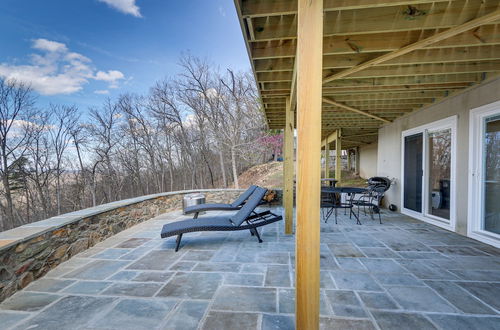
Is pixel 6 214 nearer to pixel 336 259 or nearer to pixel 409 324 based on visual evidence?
pixel 336 259

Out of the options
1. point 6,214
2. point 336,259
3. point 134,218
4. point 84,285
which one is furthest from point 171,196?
point 6,214

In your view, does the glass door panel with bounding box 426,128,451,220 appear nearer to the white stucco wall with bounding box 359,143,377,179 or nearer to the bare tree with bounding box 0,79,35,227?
the white stucco wall with bounding box 359,143,377,179

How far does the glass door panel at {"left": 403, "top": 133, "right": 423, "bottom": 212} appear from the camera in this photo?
515cm

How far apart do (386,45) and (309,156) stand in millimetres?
2281

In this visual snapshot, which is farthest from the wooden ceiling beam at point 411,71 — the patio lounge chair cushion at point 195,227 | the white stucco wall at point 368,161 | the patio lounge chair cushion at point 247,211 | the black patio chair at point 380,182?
the white stucco wall at point 368,161

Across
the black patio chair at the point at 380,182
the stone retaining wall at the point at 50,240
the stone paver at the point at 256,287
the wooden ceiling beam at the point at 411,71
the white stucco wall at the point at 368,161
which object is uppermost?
the wooden ceiling beam at the point at 411,71

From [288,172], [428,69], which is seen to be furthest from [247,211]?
[428,69]

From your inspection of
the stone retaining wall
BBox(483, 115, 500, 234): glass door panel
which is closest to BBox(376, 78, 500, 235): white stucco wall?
BBox(483, 115, 500, 234): glass door panel

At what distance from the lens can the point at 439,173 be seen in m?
4.57

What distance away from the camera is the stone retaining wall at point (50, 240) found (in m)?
2.16

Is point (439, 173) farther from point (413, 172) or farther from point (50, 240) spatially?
point (50, 240)

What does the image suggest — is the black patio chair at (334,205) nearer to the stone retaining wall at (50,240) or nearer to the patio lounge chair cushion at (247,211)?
the patio lounge chair cushion at (247,211)

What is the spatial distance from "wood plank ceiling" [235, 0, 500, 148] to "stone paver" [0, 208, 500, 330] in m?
2.51

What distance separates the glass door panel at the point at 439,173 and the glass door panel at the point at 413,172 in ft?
0.90
